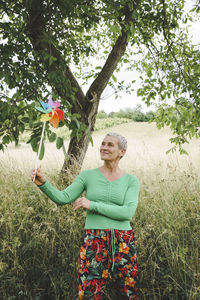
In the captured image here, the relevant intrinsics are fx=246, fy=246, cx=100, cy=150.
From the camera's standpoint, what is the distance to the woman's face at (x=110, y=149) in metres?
1.96

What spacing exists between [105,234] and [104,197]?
27 centimetres

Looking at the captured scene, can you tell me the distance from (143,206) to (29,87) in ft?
7.08

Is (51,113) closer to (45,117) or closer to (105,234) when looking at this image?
(45,117)

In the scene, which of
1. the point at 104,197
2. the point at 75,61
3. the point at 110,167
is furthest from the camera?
the point at 75,61

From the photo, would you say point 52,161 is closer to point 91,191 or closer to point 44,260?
point 44,260

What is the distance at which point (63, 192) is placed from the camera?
1.93 m

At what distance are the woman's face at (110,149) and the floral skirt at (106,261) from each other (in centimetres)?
55

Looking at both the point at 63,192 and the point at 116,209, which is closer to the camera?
the point at 116,209

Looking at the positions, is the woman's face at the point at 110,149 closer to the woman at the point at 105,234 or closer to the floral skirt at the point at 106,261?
the woman at the point at 105,234

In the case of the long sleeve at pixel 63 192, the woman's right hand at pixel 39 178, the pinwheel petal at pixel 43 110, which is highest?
the pinwheel petal at pixel 43 110

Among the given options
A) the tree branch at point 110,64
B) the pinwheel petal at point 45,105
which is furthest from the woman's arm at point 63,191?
the tree branch at point 110,64

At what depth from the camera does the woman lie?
177cm

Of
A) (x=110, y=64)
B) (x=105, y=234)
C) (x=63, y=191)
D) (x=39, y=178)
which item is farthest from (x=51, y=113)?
(x=110, y=64)

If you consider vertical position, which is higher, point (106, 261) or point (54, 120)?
Answer: point (54, 120)
